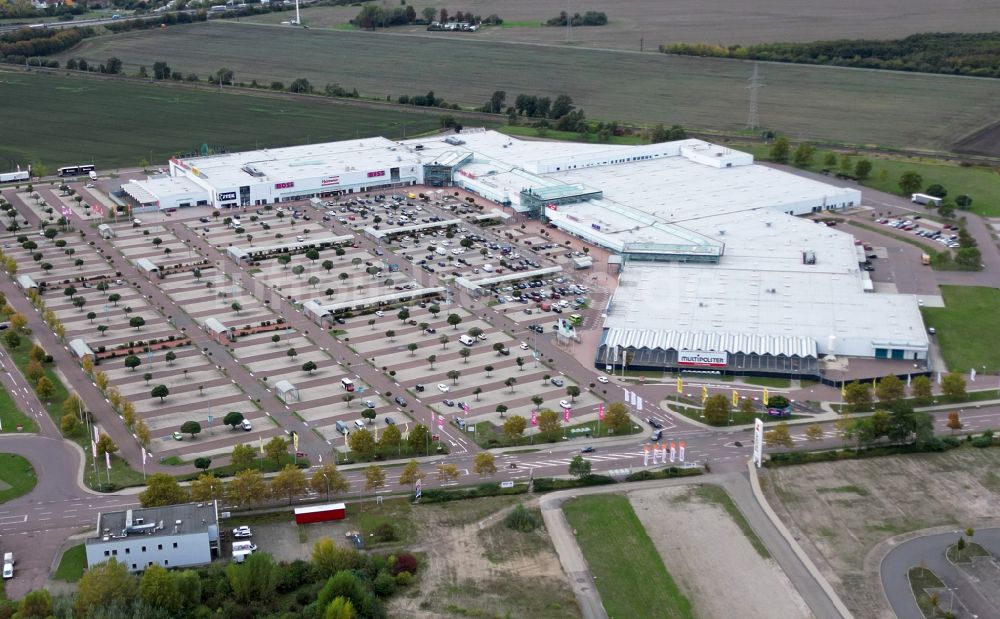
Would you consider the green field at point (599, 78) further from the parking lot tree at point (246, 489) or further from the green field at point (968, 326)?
the parking lot tree at point (246, 489)

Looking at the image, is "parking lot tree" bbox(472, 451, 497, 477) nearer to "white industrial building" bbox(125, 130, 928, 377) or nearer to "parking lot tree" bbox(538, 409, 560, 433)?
"parking lot tree" bbox(538, 409, 560, 433)

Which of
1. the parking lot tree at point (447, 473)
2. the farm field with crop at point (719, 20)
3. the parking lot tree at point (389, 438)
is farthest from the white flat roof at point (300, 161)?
the farm field with crop at point (719, 20)

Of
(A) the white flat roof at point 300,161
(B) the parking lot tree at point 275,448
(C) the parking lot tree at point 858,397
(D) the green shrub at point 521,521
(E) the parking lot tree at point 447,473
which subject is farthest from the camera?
(A) the white flat roof at point 300,161

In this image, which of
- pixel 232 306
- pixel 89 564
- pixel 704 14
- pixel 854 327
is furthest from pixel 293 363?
pixel 704 14

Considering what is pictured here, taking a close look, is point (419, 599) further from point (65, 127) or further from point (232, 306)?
point (65, 127)

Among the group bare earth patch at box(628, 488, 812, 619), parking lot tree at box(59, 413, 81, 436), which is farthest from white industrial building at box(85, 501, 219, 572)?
bare earth patch at box(628, 488, 812, 619)

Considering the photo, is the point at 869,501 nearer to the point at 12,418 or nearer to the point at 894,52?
the point at 12,418
